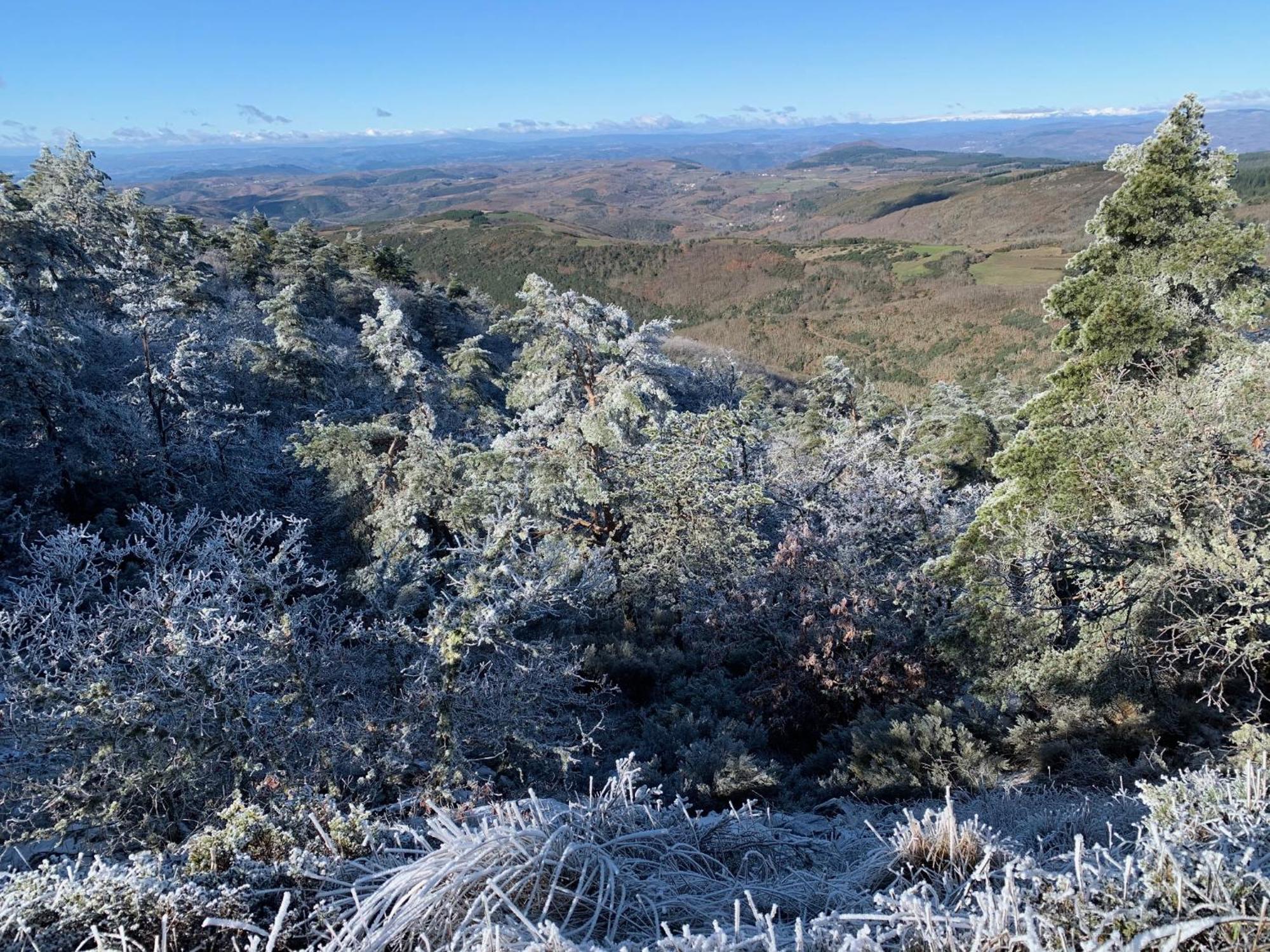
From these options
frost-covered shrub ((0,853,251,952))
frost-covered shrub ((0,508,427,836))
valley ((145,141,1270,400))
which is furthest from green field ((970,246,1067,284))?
frost-covered shrub ((0,853,251,952))

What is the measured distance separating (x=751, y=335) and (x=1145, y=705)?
2701 inches

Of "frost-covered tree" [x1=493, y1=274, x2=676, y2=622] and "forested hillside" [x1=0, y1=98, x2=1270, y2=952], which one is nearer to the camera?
"forested hillside" [x1=0, y1=98, x2=1270, y2=952]

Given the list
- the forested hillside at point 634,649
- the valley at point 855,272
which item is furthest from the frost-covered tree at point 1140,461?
the valley at point 855,272

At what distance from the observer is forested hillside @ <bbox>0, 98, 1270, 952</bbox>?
2.04m

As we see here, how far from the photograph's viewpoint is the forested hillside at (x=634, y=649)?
2.04 meters

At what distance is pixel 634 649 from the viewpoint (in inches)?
406

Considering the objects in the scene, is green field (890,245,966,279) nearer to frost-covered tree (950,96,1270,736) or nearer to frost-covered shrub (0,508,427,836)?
frost-covered tree (950,96,1270,736)

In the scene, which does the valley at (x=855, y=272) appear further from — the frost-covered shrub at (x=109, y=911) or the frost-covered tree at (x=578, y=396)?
the frost-covered shrub at (x=109, y=911)

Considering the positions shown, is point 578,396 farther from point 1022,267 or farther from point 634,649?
point 1022,267

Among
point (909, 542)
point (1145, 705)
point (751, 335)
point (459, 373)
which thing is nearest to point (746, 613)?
point (909, 542)

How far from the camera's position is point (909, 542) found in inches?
471

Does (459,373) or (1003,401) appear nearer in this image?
(459,373)

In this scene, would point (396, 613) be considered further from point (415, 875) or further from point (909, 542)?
point (909, 542)

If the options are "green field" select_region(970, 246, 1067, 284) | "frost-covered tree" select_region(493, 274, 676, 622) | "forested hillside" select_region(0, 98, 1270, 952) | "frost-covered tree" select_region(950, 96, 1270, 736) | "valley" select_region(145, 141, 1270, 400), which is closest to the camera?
"forested hillside" select_region(0, 98, 1270, 952)
